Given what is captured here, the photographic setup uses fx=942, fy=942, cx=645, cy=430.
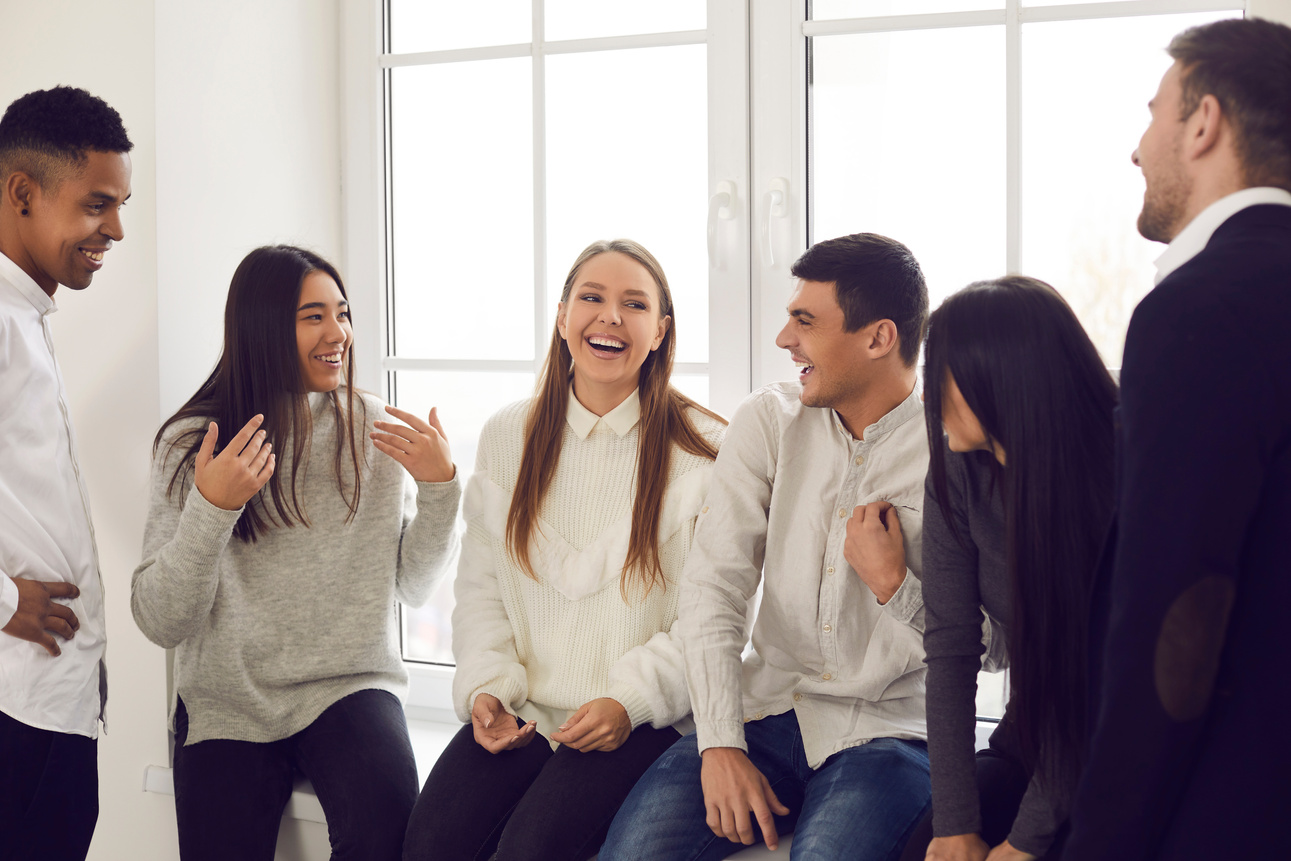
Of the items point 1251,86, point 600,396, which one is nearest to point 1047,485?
point 1251,86

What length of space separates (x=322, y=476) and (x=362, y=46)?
3.36 feet

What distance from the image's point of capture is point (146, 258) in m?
1.76

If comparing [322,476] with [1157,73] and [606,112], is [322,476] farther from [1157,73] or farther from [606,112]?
[1157,73]

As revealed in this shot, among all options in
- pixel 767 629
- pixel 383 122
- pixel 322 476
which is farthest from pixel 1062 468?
pixel 383 122

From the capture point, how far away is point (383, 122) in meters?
2.12

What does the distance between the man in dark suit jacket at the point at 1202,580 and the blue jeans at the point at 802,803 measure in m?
0.48

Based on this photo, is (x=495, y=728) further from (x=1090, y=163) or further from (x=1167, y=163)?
(x=1090, y=163)

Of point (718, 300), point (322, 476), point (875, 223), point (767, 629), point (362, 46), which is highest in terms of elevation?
point (362, 46)

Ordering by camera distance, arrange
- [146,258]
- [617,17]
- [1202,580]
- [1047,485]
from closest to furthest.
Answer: [1202,580] < [1047,485] < [146,258] < [617,17]

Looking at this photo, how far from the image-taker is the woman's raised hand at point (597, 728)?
1.44 meters

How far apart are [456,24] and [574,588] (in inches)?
49.9

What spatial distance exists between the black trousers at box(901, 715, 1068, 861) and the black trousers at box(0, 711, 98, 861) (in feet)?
3.87

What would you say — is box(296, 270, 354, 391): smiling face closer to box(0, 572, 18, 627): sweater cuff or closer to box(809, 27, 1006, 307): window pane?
box(0, 572, 18, 627): sweater cuff

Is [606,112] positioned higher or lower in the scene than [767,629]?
higher
